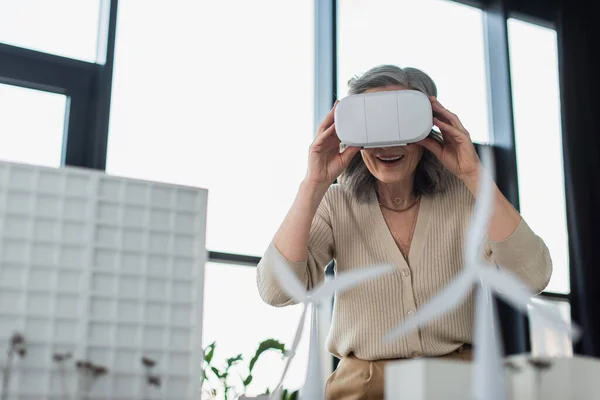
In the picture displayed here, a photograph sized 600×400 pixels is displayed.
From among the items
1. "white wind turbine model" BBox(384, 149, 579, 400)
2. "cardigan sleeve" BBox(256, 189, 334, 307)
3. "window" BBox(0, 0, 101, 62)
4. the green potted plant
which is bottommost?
the green potted plant

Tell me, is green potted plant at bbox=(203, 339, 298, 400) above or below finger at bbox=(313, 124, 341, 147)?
below

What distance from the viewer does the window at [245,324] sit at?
78.5 inches

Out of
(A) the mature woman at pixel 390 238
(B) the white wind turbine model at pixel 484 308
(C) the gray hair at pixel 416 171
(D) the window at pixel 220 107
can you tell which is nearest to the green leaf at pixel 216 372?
(D) the window at pixel 220 107

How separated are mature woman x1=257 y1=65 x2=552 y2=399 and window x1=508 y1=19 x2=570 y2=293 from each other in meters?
1.47

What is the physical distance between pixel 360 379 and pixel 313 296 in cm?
51

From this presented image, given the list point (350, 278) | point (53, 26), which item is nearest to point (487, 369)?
point (350, 278)

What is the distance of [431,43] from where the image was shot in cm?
277

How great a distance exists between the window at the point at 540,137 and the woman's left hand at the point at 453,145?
1572mm

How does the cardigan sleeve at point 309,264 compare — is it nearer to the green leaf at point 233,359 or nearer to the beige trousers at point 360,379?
the beige trousers at point 360,379

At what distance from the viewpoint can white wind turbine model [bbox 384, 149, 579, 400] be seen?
0.57 m

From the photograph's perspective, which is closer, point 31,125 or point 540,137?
point 31,125

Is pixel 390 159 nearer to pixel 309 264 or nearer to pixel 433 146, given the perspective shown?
pixel 433 146

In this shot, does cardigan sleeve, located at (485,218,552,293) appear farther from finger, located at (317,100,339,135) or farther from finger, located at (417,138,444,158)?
finger, located at (317,100,339,135)

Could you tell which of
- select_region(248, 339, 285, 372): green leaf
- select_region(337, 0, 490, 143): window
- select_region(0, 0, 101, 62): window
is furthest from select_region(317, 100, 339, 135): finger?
select_region(337, 0, 490, 143): window
